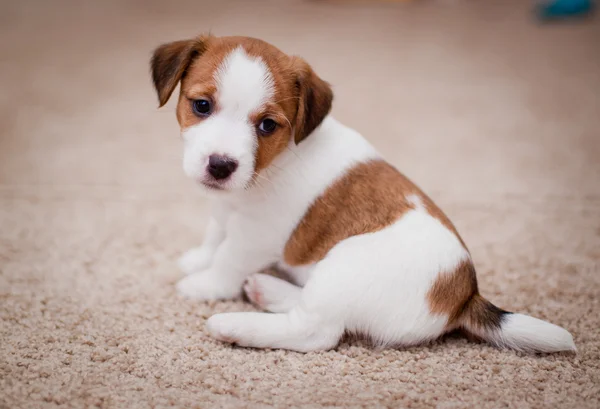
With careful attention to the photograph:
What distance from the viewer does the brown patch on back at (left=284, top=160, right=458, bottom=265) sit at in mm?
2256

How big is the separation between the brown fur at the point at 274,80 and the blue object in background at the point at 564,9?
673 centimetres

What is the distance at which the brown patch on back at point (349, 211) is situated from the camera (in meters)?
2.26

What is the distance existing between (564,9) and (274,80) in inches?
274

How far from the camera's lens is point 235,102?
2.08 metres

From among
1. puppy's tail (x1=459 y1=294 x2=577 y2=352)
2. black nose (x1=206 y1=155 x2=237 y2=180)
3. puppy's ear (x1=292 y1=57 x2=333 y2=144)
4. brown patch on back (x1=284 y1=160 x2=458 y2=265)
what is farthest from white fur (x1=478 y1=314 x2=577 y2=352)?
black nose (x1=206 y1=155 x2=237 y2=180)

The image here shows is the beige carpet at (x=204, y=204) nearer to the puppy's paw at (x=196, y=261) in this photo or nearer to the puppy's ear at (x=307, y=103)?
the puppy's paw at (x=196, y=261)

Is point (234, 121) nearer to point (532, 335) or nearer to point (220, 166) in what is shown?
point (220, 166)

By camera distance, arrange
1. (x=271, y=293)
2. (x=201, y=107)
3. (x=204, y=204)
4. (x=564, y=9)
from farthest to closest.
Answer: (x=564, y=9) < (x=204, y=204) < (x=271, y=293) < (x=201, y=107)

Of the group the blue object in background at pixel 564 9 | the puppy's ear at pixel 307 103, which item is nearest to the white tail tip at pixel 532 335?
the puppy's ear at pixel 307 103

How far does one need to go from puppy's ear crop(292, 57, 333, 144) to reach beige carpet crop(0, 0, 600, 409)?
81cm

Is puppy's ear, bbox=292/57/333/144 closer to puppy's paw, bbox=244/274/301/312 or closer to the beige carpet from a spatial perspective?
puppy's paw, bbox=244/274/301/312

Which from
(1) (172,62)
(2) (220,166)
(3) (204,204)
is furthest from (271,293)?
(3) (204,204)

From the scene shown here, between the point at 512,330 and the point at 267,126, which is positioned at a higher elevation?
the point at 267,126

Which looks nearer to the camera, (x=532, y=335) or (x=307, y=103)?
(x=532, y=335)
